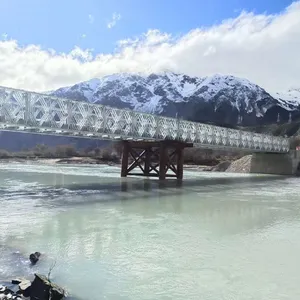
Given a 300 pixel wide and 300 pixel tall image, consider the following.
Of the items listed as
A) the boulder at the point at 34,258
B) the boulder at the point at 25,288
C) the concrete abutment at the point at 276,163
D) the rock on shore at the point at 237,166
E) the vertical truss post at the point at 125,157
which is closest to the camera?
the boulder at the point at 25,288

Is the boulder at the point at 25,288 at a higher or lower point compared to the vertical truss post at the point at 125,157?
lower

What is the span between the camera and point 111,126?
4000 centimetres

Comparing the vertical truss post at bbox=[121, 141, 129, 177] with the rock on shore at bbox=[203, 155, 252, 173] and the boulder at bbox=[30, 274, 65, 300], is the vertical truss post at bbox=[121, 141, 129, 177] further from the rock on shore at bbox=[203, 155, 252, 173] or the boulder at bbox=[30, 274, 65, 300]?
the boulder at bbox=[30, 274, 65, 300]

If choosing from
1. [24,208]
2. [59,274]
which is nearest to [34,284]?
[59,274]

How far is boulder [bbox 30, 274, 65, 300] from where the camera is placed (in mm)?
7324

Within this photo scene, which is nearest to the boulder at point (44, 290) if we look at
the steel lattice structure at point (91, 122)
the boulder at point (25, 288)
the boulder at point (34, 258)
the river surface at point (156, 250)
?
the boulder at point (25, 288)

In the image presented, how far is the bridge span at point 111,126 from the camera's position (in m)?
29.9

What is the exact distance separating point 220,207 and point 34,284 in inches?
631

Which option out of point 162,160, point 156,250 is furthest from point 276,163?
point 156,250

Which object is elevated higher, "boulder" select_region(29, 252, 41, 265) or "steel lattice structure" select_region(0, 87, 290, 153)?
"steel lattice structure" select_region(0, 87, 290, 153)

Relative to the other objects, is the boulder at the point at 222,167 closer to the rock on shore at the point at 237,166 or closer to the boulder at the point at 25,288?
the rock on shore at the point at 237,166

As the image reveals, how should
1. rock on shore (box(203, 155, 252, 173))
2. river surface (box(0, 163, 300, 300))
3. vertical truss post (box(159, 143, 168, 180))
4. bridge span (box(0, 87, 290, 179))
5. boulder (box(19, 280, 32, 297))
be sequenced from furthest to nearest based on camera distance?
rock on shore (box(203, 155, 252, 173)), vertical truss post (box(159, 143, 168, 180)), bridge span (box(0, 87, 290, 179)), river surface (box(0, 163, 300, 300)), boulder (box(19, 280, 32, 297))

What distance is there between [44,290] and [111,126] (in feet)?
109

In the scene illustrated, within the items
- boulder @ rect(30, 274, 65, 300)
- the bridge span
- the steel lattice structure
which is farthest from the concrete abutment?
boulder @ rect(30, 274, 65, 300)
